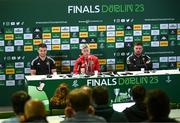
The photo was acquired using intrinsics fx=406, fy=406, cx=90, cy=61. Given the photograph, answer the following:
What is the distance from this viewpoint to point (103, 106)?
4.03 meters

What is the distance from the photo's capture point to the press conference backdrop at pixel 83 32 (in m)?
9.47

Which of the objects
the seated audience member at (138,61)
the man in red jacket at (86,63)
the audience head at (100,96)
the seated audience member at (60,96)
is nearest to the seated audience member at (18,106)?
the audience head at (100,96)

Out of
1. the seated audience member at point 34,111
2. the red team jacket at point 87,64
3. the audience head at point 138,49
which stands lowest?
the seated audience member at point 34,111

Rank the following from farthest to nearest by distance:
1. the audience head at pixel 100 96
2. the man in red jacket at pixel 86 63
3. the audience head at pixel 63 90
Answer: the man in red jacket at pixel 86 63 < the audience head at pixel 63 90 < the audience head at pixel 100 96

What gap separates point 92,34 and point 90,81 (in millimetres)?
1988

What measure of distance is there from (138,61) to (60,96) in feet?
9.47

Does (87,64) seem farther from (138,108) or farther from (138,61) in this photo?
(138,108)

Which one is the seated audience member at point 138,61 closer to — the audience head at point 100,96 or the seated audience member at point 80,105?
the audience head at point 100,96

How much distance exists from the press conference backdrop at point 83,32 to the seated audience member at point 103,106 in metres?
5.72

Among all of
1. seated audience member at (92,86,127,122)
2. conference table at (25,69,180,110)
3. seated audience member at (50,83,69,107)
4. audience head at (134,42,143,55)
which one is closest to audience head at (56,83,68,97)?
seated audience member at (50,83,69,107)

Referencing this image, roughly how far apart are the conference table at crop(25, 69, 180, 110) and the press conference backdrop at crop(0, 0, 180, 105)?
130cm

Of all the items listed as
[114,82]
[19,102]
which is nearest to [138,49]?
[114,82]

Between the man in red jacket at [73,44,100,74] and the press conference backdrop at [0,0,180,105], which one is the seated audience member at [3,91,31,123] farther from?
the press conference backdrop at [0,0,180,105]

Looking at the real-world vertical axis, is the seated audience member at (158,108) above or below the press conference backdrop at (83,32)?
below
